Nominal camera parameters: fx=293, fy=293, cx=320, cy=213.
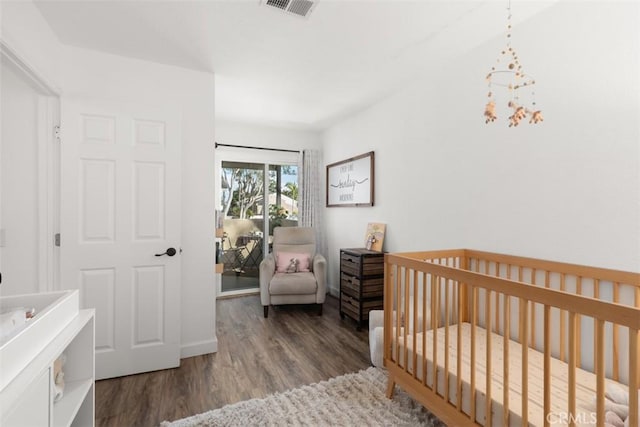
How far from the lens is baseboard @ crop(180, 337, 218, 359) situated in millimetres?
2398

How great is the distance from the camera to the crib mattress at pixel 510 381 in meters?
1.16

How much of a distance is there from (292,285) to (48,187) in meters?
2.22

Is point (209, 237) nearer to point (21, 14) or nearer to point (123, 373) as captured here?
point (123, 373)

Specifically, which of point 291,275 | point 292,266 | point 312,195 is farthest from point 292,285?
point 312,195

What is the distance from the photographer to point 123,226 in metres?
2.15

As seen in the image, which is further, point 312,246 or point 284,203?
point 284,203

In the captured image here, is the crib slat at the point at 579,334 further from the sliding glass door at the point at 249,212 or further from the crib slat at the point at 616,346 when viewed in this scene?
the sliding glass door at the point at 249,212

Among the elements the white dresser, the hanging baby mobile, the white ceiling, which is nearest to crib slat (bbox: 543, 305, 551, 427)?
the hanging baby mobile

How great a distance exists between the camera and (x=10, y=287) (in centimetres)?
180

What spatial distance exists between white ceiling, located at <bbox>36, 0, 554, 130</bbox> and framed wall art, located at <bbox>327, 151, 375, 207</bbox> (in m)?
0.96

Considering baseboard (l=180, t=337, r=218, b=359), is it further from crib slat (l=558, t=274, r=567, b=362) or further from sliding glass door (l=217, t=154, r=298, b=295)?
crib slat (l=558, t=274, r=567, b=362)

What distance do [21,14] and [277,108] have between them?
2166mm

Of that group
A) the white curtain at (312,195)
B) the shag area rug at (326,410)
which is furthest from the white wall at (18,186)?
the white curtain at (312,195)

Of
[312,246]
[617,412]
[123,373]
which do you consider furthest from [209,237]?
[617,412]
